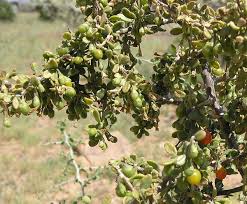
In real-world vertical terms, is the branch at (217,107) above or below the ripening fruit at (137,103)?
below

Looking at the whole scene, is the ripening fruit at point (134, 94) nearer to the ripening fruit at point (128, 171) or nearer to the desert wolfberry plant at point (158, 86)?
the desert wolfberry plant at point (158, 86)

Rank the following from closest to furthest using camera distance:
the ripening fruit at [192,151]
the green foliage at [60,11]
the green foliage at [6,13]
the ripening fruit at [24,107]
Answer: the ripening fruit at [192,151] < the ripening fruit at [24,107] < the green foliage at [60,11] < the green foliage at [6,13]

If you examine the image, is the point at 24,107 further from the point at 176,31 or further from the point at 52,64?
the point at 176,31

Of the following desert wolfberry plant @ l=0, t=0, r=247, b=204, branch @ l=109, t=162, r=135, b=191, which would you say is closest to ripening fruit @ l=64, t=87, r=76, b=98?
desert wolfberry plant @ l=0, t=0, r=247, b=204

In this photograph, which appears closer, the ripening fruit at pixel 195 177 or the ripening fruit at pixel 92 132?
the ripening fruit at pixel 195 177

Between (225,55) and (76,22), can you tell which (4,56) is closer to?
(76,22)

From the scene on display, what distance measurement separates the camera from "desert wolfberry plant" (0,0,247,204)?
137cm

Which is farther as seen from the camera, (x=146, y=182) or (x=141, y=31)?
(x=141, y=31)

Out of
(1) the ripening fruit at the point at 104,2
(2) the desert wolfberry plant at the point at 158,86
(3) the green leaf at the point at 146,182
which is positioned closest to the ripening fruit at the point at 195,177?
(2) the desert wolfberry plant at the point at 158,86

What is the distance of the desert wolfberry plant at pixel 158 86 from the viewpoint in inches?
53.9

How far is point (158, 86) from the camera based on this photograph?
194 centimetres

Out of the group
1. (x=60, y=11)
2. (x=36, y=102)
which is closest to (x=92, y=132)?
(x=36, y=102)

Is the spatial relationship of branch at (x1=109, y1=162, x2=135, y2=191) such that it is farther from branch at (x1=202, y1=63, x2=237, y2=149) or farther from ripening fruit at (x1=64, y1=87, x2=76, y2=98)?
branch at (x1=202, y1=63, x2=237, y2=149)

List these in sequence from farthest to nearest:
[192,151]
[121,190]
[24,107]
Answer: [24,107] → [121,190] → [192,151]
